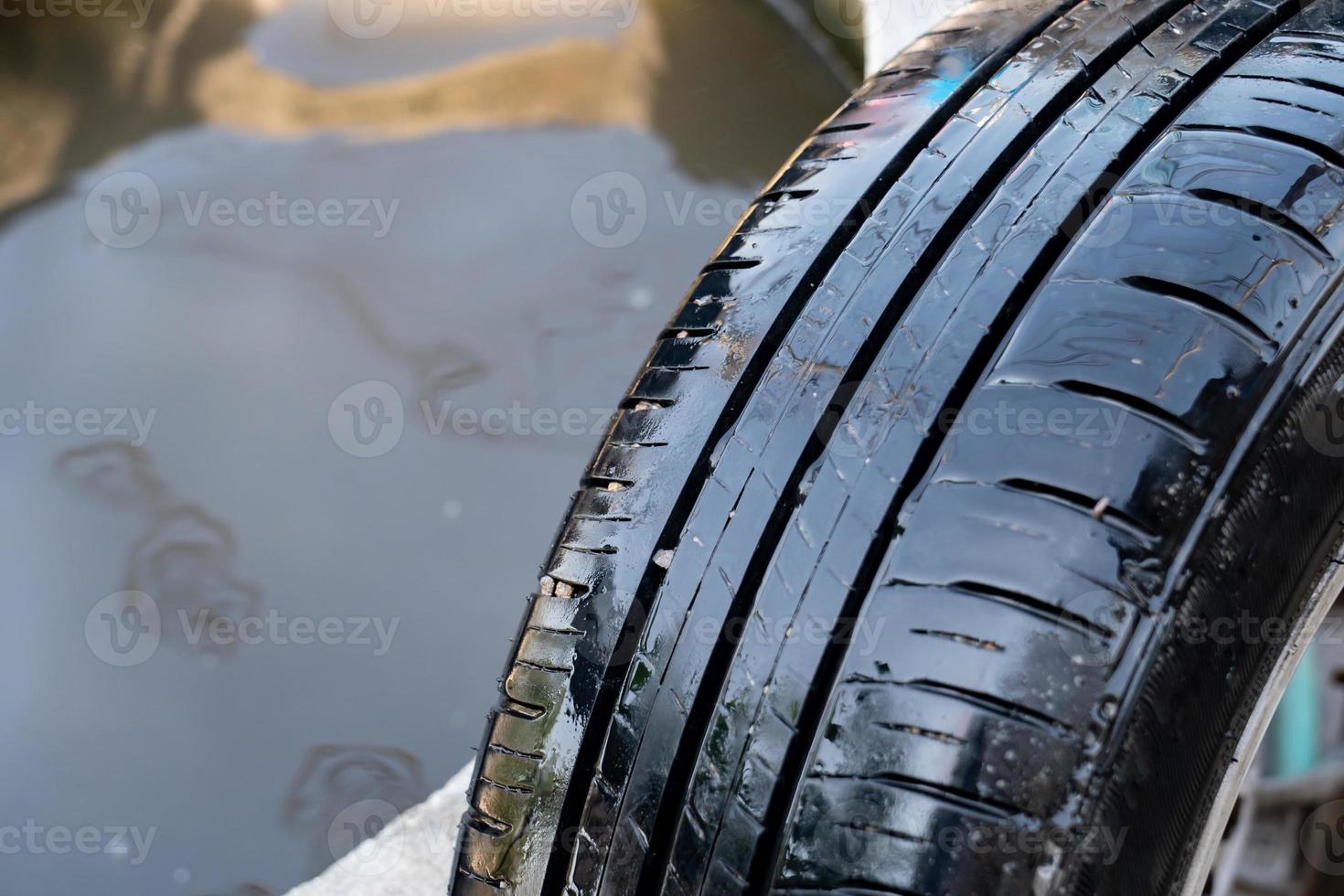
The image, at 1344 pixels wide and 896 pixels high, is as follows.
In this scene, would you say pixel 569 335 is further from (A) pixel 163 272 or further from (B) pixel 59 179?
(B) pixel 59 179

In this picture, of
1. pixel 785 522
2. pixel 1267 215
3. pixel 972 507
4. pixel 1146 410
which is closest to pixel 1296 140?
pixel 1267 215

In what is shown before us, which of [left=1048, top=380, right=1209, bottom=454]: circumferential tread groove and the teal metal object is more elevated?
the teal metal object

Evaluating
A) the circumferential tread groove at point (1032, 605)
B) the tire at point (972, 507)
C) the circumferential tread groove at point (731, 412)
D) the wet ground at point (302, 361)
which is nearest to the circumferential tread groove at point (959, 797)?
the tire at point (972, 507)

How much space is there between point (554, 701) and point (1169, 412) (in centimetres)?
57

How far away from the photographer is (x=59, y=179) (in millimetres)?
2574

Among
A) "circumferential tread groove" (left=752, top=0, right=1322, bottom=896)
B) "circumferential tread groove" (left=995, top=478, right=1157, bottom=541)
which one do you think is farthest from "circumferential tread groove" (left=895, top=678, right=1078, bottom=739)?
"circumferential tread groove" (left=995, top=478, right=1157, bottom=541)

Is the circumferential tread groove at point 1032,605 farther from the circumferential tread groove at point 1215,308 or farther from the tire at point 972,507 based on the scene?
the circumferential tread groove at point 1215,308

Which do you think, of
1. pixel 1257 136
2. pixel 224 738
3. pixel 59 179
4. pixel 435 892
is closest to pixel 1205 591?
pixel 1257 136

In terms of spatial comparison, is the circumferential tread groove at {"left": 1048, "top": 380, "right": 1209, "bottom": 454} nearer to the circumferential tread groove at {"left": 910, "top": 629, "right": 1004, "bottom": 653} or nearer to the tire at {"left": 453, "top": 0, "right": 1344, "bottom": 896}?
the tire at {"left": 453, "top": 0, "right": 1344, "bottom": 896}

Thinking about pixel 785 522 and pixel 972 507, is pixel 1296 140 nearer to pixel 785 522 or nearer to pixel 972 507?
pixel 972 507

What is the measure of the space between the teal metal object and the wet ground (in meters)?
1.24

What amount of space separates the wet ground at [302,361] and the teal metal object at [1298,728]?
4.07 feet

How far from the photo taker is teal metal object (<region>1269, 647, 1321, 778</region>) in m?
1.76

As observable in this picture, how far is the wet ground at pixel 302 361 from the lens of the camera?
72.4 inches
